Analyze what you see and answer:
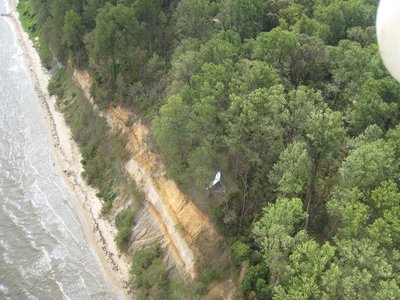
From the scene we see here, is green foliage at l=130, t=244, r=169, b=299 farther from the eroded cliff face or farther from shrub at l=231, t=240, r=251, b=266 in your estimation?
shrub at l=231, t=240, r=251, b=266

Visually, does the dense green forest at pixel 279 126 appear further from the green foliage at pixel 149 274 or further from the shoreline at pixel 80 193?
the shoreline at pixel 80 193

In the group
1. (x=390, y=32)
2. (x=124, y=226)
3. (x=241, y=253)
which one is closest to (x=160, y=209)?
(x=124, y=226)

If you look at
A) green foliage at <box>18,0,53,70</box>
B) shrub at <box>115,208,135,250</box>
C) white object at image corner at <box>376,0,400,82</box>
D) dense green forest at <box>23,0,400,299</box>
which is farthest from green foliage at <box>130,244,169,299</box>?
green foliage at <box>18,0,53,70</box>

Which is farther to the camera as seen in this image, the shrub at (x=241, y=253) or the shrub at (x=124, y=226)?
the shrub at (x=124, y=226)

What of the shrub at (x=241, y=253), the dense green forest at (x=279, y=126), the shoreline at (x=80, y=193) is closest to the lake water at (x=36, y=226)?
the shoreline at (x=80, y=193)

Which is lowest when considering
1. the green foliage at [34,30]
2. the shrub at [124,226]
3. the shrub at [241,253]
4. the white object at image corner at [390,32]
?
the shrub at [124,226]
